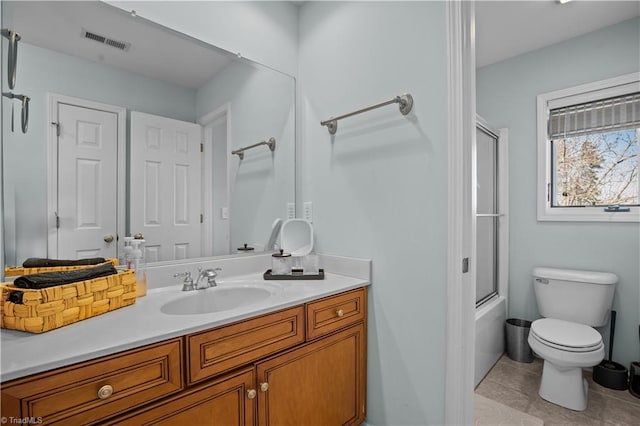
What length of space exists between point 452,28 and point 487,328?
1.97 metres

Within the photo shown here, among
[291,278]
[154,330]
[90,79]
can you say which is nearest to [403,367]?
[291,278]

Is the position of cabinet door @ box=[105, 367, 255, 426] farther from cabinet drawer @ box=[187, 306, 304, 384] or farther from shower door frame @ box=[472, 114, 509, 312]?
shower door frame @ box=[472, 114, 509, 312]

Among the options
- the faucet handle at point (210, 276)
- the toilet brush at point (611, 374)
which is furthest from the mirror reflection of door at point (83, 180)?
the toilet brush at point (611, 374)

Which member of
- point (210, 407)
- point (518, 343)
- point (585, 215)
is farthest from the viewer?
point (518, 343)

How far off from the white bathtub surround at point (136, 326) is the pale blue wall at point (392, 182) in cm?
22

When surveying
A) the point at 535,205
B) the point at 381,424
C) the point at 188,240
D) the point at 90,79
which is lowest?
the point at 381,424

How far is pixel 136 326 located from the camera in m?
0.88

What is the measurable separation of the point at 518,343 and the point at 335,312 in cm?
188

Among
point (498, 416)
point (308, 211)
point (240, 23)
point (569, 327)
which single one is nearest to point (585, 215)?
point (569, 327)

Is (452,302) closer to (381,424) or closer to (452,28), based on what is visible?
(381,424)

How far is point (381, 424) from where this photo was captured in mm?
1490

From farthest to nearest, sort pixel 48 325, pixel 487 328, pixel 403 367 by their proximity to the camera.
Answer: pixel 487 328 → pixel 403 367 → pixel 48 325

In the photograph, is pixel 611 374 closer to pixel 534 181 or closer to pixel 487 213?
pixel 487 213

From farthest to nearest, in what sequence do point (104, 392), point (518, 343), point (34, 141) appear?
point (518, 343) < point (34, 141) < point (104, 392)
